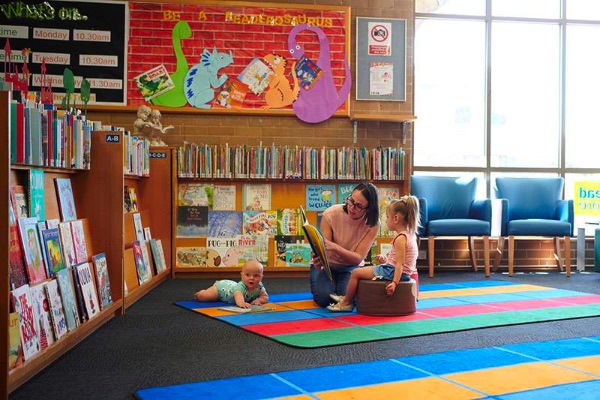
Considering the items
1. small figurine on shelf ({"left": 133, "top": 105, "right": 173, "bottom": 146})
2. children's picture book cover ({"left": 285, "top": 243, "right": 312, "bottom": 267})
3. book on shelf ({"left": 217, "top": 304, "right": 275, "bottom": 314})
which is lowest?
book on shelf ({"left": 217, "top": 304, "right": 275, "bottom": 314})

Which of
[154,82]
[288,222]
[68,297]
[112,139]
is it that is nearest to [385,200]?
[288,222]

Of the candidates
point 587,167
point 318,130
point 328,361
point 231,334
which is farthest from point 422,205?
point 328,361

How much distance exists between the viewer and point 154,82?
727 cm

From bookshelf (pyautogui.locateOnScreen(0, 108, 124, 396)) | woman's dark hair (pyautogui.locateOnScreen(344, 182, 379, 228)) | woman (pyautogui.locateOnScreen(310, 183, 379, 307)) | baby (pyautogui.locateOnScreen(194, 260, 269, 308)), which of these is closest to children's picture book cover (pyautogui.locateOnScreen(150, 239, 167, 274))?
baby (pyautogui.locateOnScreen(194, 260, 269, 308))

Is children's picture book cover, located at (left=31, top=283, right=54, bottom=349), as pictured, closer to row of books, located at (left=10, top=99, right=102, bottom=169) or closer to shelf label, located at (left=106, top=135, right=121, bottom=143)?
row of books, located at (left=10, top=99, right=102, bottom=169)

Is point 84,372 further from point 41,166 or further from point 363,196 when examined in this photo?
point 363,196

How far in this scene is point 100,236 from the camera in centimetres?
439

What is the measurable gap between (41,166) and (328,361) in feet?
5.71

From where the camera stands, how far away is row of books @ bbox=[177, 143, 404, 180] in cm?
705

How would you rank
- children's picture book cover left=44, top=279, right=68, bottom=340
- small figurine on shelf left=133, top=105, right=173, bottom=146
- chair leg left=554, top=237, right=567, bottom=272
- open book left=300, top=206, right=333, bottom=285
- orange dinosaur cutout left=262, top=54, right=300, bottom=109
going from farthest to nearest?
chair leg left=554, top=237, right=567, bottom=272 < orange dinosaur cutout left=262, top=54, right=300, bottom=109 < small figurine on shelf left=133, top=105, right=173, bottom=146 < open book left=300, top=206, right=333, bottom=285 < children's picture book cover left=44, top=279, right=68, bottom=340

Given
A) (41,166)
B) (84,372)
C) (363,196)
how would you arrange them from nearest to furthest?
(84,372) → (41,166) → (363,196)

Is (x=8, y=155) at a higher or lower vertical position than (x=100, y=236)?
higher

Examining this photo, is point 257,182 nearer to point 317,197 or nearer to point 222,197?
point 222,197

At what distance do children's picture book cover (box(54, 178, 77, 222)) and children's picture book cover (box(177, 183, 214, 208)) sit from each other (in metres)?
2.90
